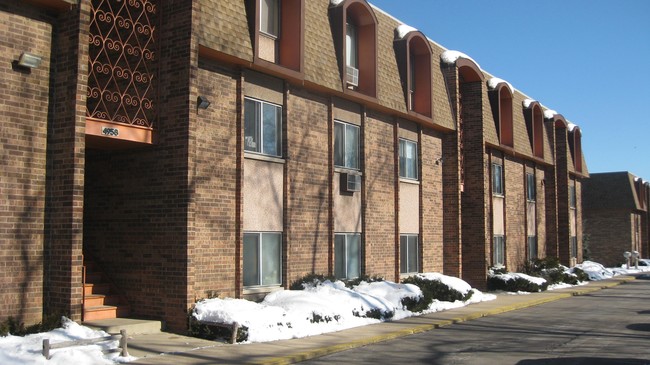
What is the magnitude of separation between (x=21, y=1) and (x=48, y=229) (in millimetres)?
3928

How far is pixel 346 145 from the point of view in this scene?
774 inches

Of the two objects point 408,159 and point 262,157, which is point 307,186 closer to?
point 262,157

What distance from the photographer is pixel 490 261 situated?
96.6 ft

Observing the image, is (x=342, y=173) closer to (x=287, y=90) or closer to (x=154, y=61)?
(x=287, y=90)

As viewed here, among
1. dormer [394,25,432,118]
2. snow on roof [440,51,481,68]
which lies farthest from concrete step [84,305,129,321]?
snow on roof [440,51,481,68]

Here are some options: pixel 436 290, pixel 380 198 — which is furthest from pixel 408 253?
pixel 380 198

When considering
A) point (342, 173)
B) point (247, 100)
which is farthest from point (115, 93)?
point (342, 173)

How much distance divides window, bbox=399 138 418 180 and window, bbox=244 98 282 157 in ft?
22.8

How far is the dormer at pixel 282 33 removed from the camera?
1677cm

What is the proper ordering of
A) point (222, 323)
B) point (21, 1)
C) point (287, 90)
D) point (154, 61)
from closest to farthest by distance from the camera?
1. point (21, 1)
2. point (222, 323)
3. point (154, 61)
4. point (287, 90)

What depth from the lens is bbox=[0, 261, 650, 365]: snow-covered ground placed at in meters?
10.1

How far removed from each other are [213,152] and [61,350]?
5630mm

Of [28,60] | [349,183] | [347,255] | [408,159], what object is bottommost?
[347,255]

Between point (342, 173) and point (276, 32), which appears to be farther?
point (342, 173)
